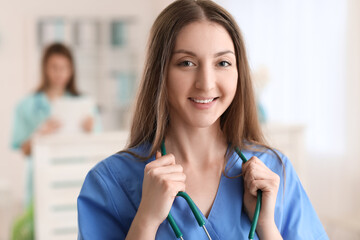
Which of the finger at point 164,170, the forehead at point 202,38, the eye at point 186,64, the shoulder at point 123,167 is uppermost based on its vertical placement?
the forehead at point 202,38

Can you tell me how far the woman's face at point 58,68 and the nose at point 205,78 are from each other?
2.19m

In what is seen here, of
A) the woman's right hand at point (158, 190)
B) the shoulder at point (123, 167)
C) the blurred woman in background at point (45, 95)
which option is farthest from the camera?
the blurred woman in background at point (45, 95)

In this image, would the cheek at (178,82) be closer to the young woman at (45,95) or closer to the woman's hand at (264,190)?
the woman's hand at (264,190)

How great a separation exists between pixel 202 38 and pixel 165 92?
0.48 feet

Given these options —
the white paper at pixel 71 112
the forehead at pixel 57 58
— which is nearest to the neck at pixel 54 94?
the forehead at pixel 57 58

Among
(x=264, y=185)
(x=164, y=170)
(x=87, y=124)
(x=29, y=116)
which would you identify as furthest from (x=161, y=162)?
(x=29, y=116)

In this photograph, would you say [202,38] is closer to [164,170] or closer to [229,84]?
[229,84]

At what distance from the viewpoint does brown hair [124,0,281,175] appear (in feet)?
3.25

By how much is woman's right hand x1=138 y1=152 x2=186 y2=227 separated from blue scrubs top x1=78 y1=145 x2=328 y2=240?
63 millimetres

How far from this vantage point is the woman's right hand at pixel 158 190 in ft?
3.03

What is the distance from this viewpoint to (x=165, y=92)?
39.9 inches

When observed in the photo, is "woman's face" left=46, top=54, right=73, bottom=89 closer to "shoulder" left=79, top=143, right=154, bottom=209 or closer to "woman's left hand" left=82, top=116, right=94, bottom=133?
"woman's left hand" left=82, top=116, right=94, bottom=133

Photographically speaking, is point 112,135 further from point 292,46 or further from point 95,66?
point 95,66

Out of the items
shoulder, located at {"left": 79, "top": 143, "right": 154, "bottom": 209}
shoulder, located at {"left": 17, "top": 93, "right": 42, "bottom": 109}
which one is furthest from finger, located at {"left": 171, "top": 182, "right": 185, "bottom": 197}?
shoulder, located at {"left": 17, "top": 93, "right": 42, "bottom": 109}
